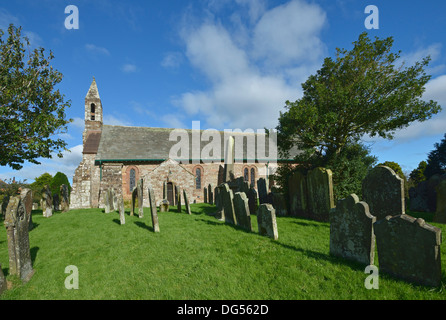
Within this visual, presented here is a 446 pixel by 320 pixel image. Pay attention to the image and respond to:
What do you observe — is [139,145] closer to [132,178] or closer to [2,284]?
[132,178]

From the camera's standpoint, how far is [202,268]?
4.56m

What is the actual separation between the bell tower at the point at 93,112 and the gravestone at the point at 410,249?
25.6 metres

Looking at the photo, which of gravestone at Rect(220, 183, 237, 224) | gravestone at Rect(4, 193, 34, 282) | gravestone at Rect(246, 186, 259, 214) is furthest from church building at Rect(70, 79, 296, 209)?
gravestone at Rect(4, 193, 34, 282)

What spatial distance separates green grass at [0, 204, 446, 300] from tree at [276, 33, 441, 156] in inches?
206

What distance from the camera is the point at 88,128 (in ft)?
75.3

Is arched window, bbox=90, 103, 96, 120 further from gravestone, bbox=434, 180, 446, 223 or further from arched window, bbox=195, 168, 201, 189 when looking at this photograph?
gravestone, bbox=434, 180, 446, 223

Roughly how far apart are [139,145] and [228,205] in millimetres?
15748

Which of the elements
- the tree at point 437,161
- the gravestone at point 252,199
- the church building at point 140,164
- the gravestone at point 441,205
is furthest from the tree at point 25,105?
the tree at point 437,161

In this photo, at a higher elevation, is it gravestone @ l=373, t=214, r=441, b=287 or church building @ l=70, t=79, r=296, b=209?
church building @ l=70, t=79, r=296, b=209

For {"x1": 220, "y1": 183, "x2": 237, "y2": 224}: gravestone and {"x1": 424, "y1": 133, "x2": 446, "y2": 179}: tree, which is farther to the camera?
{"x1": 424, "y1": 133, "x2": 446, "y2": 179}: tree

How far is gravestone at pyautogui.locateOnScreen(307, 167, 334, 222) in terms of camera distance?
8.28 m

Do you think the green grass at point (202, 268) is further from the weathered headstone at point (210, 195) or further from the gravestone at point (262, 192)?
the weathered headstone at point (210, 195)

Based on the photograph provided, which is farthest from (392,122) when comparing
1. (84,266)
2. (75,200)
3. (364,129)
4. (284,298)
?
(75,200)

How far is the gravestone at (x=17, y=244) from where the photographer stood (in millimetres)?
4699
